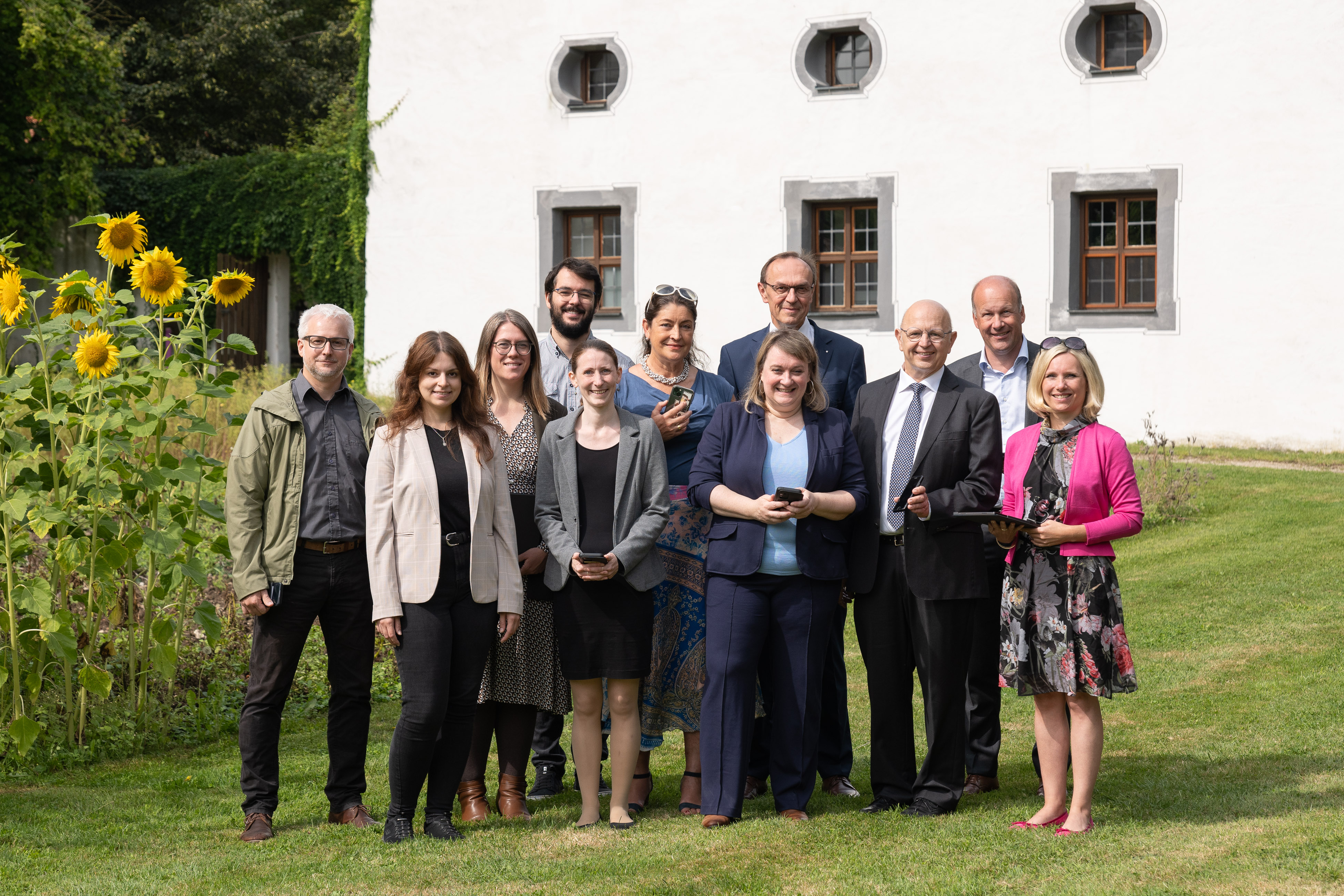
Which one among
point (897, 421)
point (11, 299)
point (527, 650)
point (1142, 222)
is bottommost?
point (527, 650)

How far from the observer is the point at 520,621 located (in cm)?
530

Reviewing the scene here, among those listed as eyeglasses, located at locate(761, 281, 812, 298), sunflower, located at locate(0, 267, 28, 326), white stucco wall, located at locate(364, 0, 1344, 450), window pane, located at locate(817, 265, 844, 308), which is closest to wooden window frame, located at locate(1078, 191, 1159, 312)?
white stucco wall, located at locate(364, 0, 1344, 450)

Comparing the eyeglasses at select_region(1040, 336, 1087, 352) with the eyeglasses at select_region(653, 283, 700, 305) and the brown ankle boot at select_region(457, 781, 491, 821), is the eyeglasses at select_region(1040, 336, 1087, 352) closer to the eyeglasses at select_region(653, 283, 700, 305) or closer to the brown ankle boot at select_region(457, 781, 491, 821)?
the eyeglasses at select_region(653, 283, 700, 305)

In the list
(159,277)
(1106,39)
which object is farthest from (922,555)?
(1106,39)

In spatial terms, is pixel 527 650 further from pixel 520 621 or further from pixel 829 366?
pixel 829 366

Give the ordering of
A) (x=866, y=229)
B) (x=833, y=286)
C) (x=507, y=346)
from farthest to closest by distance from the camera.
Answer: (x=833, y=286) → (x=866, y=229) → (x=507, y=346)

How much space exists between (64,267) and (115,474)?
19274mm

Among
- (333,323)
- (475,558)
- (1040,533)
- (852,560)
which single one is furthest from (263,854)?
(1040,533)

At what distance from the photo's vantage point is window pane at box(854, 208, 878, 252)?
715 inches

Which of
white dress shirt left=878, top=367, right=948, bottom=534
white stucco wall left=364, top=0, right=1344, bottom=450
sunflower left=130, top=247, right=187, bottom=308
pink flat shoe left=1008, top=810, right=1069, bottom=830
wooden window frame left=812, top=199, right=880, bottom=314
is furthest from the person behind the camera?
wooden window frame left=812, top=199, right=880, bottom=314

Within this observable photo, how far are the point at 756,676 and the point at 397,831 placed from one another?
1472 mm

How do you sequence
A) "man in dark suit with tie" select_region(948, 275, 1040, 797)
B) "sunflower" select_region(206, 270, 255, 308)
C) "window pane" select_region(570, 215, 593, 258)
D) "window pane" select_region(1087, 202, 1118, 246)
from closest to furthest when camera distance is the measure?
"man in dark suit with tie" select_region(948, 275, 1040, 797), "sunflower" select_region(206, 270, 255, 308), "window pane" select_region(1087, 202, 1118, 246), "window pane" select_region(570, 215, 593, 258)

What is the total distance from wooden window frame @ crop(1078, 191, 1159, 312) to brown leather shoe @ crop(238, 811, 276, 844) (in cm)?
1409

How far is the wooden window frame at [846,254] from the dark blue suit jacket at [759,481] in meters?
13.2
